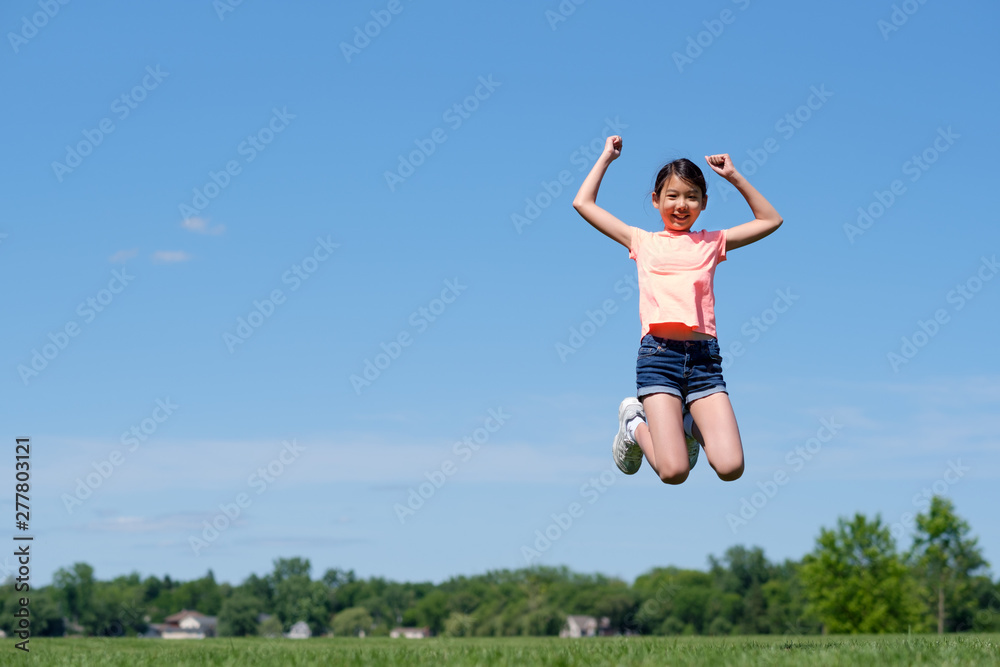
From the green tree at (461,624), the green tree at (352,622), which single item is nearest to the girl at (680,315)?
the green tree at (461,624)

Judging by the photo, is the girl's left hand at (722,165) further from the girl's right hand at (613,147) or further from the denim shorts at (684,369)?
the denim shorts at (684,369)

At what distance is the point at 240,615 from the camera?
88.7 meters

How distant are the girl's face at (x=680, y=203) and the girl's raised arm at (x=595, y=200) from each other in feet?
1.26

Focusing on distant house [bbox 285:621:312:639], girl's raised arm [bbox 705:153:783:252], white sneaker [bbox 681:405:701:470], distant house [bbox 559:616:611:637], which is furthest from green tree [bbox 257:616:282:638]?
girl's raised arm [bbox 705:153:783:252]

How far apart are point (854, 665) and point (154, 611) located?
13500 cm

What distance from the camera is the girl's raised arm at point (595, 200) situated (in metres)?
7.90

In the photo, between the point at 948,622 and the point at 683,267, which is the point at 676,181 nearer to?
the point at 683,267

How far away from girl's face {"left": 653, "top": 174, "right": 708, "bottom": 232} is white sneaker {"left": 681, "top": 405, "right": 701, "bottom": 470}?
1.59 metres

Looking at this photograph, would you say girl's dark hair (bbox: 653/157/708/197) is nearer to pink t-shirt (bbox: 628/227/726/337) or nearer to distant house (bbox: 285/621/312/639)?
pink t-shirt (bbox: 628/227/726/337)

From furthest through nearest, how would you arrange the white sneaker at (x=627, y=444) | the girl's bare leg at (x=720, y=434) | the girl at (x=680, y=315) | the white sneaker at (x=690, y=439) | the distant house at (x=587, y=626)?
the distant house at (x=587, y=626), the white sneaker at (x=627, y=444), the white sneaker at (x=690, y=439), the girl at (x=680, y=315), the girl's bare leg at (x=720, y=434)

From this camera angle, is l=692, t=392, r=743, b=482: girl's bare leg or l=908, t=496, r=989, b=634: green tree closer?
l=692, t=392, r=743, b=482: girl's bare leg

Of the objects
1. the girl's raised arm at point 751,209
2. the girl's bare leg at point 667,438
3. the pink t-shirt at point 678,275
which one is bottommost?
the girl's bare leg at point 667,438

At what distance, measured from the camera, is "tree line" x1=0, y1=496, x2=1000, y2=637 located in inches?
1698

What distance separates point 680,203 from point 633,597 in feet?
290
